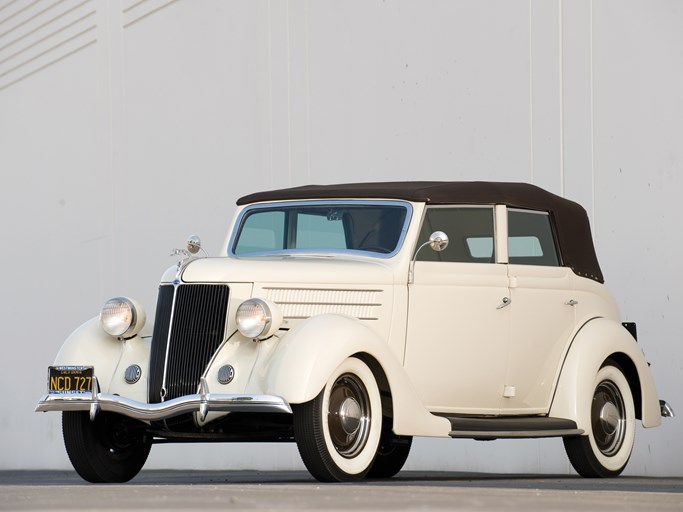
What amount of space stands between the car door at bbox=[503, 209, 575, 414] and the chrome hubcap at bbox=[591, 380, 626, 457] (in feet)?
1.26

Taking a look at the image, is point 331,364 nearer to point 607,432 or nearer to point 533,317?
point 533,317

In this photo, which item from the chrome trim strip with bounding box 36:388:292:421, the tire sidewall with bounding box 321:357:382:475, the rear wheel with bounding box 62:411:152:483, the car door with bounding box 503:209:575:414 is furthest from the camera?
the car door with bounding box 503:209:575:414

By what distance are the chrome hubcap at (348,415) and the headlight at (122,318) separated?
1312 millimetres

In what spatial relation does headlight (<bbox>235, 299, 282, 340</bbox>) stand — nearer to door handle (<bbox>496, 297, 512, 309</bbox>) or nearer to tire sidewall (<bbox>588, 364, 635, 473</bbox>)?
door handle (<bbox>496, 297, 512, 309</bbox>)

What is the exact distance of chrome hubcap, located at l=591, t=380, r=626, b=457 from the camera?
8.85 metres

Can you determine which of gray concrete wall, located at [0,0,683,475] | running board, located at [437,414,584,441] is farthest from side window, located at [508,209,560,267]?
gray concrete wall, located at [0,0,683,475]

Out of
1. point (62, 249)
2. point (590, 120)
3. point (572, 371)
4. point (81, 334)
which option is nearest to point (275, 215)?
point (81, 334)

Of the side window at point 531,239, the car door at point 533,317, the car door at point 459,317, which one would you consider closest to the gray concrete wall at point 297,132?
the side window at point 531,239

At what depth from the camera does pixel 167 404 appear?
718 cm

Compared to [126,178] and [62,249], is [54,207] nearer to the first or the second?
[62,249]

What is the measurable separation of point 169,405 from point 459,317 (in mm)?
1914

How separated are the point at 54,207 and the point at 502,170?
682 centimetres

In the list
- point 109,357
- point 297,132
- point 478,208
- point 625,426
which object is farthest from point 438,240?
point 297,132

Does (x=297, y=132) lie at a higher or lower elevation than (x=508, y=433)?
higher
